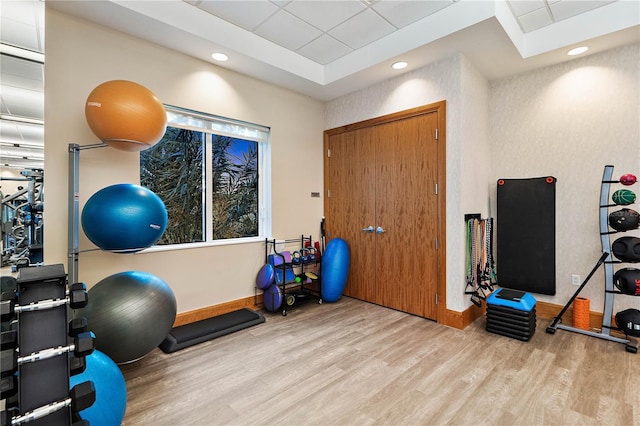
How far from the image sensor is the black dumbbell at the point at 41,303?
106 centimetres

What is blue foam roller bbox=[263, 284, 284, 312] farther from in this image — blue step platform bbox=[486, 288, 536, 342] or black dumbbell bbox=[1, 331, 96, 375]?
black dumbbell bbox=[1, 331, 96, 375]

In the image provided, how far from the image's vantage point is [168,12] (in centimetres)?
276

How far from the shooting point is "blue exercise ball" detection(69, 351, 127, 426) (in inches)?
60.2

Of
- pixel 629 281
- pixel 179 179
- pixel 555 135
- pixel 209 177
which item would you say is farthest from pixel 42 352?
pixel 555 135

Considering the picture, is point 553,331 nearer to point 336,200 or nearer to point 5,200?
point 336,200

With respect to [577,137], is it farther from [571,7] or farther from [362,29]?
[362,29]

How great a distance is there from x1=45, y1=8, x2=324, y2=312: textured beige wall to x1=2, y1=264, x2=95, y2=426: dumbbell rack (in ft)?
5.84

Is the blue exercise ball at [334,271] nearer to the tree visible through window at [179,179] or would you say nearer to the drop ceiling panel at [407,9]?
the tree visible through window at [179,179]

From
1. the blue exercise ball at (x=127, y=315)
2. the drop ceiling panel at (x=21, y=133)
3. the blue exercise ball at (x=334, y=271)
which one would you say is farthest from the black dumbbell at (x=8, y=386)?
the blue exercise ball at (x=334, y=271)

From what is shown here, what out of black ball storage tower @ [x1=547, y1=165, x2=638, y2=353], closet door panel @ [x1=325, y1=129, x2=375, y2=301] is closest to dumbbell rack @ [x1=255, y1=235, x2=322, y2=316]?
closet door panel @ [x1=325, y1=129, x2=375, y2=301]

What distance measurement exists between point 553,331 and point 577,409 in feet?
4.47

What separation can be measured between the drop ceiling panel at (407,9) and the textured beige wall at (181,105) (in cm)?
173

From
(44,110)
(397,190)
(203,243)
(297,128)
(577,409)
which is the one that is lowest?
(577,409)

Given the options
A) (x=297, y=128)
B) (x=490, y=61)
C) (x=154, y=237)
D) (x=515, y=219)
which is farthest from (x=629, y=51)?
(x=154, y=237)
